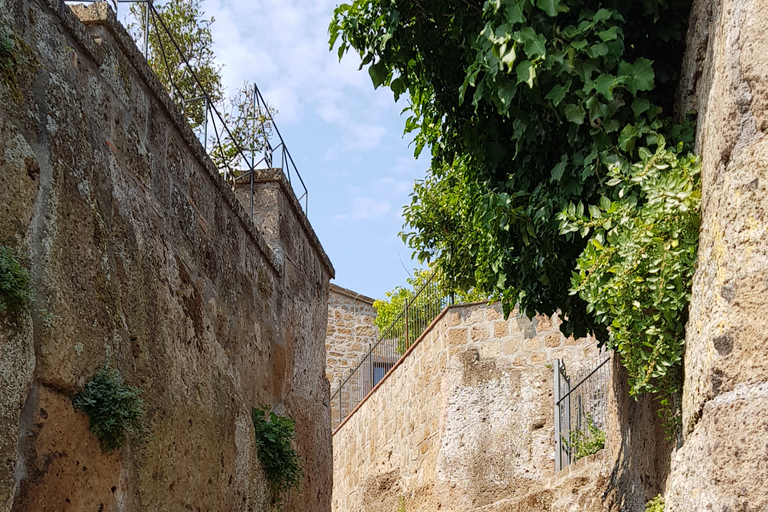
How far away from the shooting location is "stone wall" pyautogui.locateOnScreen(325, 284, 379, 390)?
20.0 metres

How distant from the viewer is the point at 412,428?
39.3 feet

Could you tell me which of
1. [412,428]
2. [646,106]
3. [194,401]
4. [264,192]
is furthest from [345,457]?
[646,106]

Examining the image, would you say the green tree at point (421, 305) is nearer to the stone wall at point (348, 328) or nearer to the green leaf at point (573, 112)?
the stone wall at point (348, 328)

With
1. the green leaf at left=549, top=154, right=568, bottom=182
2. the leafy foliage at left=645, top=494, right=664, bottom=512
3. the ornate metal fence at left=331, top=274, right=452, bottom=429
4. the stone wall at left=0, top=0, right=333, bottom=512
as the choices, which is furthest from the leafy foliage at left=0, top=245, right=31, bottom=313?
the ornate metal fence at left=331, top=274, right=452, bottom=429

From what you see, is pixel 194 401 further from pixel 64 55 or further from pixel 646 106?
pixel 646 106

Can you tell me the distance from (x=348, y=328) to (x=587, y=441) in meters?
11.3

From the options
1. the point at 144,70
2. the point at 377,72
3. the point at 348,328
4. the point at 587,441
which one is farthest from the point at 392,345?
the point at 144,70

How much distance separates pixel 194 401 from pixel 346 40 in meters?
2.32

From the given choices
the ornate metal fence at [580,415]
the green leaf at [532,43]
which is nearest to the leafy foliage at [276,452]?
the green leaf at [532,43]

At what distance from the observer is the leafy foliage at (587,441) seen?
9.16 meters

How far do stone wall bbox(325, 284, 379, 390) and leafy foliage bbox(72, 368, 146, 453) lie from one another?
15.6m

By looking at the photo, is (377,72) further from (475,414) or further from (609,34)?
(475,414)

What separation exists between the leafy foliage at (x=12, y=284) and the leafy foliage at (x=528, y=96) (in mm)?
2487

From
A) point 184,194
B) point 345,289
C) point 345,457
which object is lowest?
point 345,457
